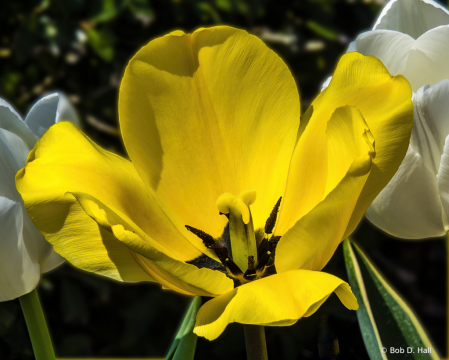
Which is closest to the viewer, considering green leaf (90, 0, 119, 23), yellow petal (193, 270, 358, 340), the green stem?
yellow petal (193, 270, 358, 340)

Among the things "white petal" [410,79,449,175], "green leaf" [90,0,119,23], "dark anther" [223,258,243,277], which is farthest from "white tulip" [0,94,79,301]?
"green leaf" [90,0,119,23]

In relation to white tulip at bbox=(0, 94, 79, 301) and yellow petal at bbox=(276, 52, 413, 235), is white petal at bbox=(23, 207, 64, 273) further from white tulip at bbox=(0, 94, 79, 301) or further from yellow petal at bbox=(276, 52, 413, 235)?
yellow petal at bbox=(276, 52, 413, 235)

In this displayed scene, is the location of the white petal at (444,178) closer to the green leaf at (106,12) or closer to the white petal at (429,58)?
the white petal at (429,58)

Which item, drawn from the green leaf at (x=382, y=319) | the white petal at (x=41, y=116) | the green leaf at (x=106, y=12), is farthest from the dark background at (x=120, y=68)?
the white petal at (x=41, y=116)

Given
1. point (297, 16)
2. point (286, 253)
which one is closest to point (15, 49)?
point (297, 16)

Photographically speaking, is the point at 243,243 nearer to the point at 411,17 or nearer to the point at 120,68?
the point at 411,17

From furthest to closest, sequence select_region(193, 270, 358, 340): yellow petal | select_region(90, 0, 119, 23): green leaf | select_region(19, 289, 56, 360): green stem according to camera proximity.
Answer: select_region(90, 0, 119, 23): green leaf
select_region(19, 289, 56, 360): green stem
select_region(193, 270, 358, 340): yellow petal
